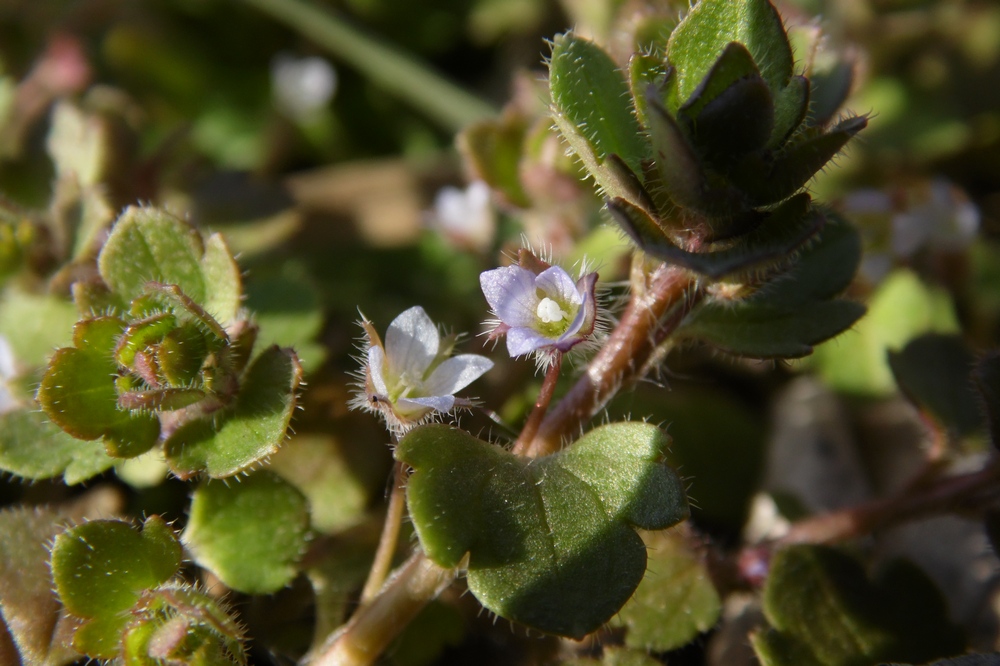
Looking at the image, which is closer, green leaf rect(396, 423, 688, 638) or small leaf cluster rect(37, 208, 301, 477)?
green leaf rect(396, 423, 688, 638)

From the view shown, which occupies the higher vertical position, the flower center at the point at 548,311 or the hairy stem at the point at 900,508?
the flower center at the point at 548,311

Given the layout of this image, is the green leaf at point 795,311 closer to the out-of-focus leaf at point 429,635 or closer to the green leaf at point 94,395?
the out-of-focus leaf at point 429,635

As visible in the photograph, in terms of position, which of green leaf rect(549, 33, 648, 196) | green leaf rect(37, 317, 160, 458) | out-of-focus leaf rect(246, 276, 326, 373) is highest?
green leaf rect(549, 33, 648, 196)

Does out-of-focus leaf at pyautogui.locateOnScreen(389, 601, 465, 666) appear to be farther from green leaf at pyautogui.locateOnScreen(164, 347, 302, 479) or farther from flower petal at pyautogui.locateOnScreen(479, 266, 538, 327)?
flower petal at pyautogui.locateOnScreen(479, 266, 538, 327)

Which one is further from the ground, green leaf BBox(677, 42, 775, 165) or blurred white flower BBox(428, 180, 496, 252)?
green leaf BBox(677, 42, 775, 165)

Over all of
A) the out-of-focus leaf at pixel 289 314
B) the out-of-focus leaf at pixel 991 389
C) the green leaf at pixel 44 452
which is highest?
the out-of-focus leaf at pixel 991 389

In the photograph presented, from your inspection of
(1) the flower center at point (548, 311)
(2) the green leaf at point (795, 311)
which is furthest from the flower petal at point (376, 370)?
(2) the green leaf at point (795, 311)

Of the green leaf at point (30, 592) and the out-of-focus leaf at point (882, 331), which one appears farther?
the out-of-focus leaf at point (882, 331)

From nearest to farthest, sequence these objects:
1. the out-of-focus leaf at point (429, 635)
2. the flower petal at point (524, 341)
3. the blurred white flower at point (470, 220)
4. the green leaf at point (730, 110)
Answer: the green leaf at point (730, 110), the flower petal at point (524, 341), the out-of-focus leaf at point (429, 635), the blurred white flower at point (470, 220)

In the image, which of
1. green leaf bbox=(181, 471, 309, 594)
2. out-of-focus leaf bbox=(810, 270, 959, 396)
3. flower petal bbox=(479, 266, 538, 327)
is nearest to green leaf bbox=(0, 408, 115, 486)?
green leaf bbox=(181, 471, 309, 594)
